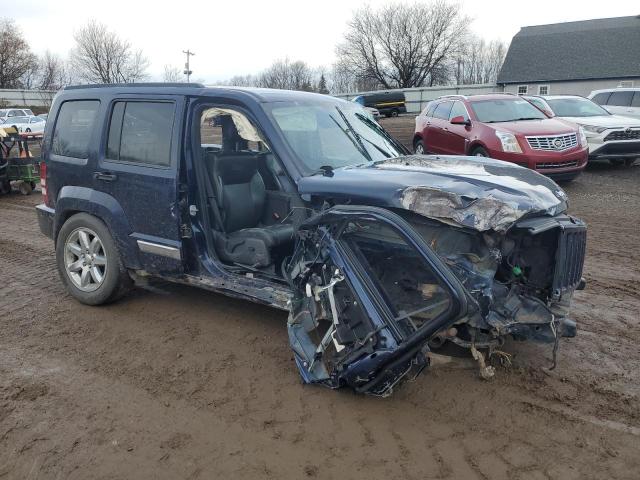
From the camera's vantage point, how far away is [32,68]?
5859cm

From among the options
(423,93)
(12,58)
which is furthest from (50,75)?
(423,93)

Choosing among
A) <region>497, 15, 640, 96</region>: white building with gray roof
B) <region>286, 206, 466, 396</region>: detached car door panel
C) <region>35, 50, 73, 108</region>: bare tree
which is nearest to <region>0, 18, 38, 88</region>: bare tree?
<region>35, 50, 73, 108</region>: bare tree

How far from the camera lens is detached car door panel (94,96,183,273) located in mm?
4406

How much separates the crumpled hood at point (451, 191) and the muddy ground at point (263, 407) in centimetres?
116

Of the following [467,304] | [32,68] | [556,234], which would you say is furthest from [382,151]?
[32,68]

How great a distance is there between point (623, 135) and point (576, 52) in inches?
1364

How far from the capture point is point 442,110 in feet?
40.2

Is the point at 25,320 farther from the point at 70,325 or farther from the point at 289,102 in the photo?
the point at 289,102

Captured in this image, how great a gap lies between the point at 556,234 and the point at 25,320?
4.38m

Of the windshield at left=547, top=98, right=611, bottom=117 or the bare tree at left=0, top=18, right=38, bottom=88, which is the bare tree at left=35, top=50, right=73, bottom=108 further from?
the windshield at left=547, top=98, right=611, bottom=117

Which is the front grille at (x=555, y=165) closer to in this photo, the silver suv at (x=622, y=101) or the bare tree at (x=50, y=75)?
the silver suv at (x=622, y=101)

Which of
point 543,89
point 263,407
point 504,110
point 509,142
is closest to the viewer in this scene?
point 263,407

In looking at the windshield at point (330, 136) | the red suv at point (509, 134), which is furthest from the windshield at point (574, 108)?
the windshield at point (330, 136)

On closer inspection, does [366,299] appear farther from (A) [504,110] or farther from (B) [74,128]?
(A) [504,110]
